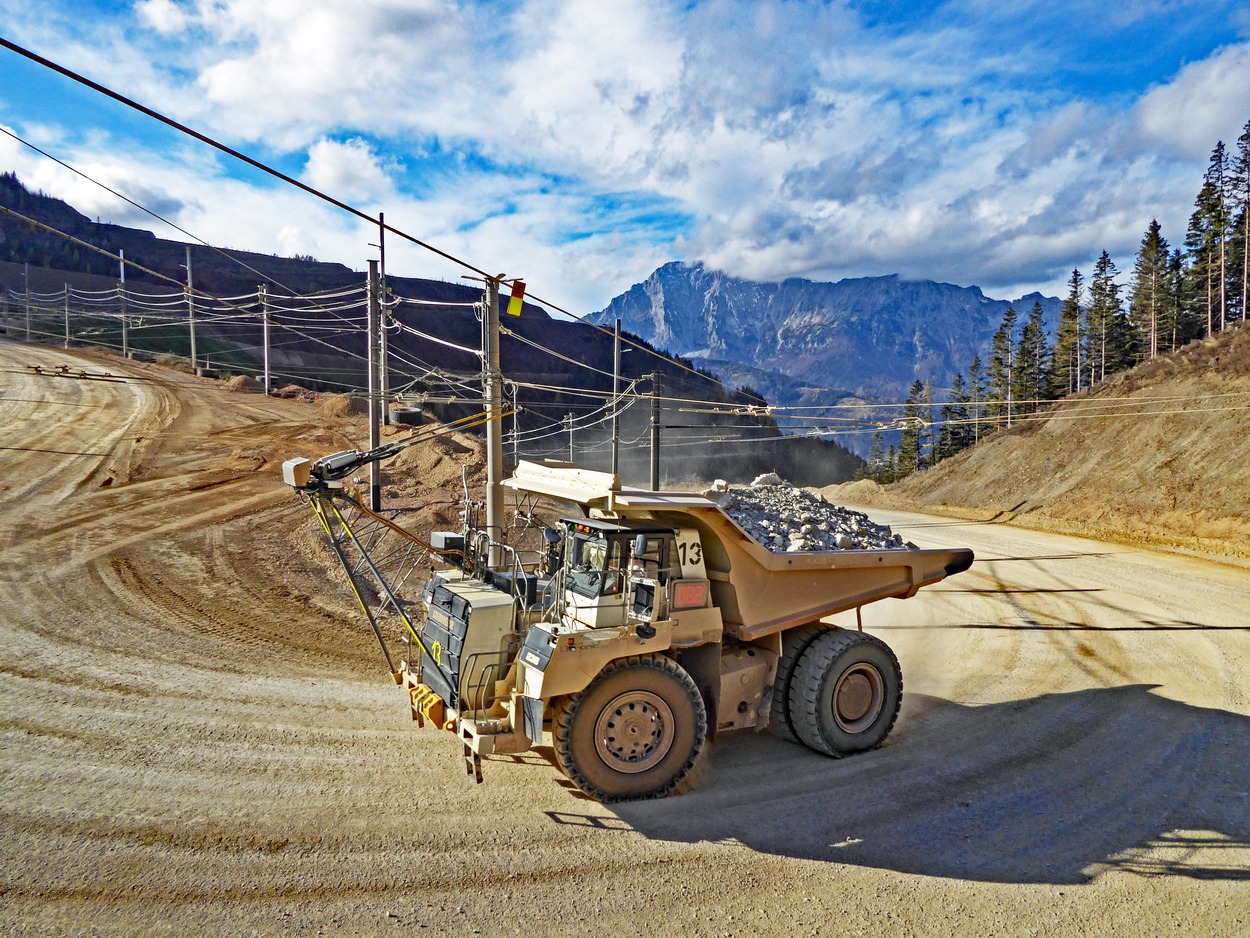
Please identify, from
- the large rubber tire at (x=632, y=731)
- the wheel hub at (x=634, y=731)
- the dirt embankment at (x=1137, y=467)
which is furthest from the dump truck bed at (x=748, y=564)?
the dirt embankment at (x=1137, y=467)

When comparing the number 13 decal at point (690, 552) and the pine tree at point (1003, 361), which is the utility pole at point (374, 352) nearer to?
the number 13 decal at point (690, 552)

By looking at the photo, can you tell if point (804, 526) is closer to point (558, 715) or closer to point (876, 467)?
point (558, 715)

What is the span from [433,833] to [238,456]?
19.1m

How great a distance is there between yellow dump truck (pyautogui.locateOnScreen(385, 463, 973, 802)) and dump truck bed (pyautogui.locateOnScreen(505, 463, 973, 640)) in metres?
0.02

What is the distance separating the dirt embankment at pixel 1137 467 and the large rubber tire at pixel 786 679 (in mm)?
20293

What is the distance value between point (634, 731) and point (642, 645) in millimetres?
839

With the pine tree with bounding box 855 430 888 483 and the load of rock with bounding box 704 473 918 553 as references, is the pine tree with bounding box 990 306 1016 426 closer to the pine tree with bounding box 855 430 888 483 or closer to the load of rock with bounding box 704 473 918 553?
the pine tree with bounding box 855 430 888 483

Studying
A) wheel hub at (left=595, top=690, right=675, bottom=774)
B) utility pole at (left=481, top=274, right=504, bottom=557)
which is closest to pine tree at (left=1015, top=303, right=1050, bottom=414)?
utility pole at (left=481, top=274, right=504, bottom=557)

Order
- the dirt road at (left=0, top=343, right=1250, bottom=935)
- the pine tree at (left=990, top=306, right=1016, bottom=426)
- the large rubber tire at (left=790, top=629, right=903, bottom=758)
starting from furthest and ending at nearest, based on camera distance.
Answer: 1. the pine tree at (left=990, top=306, right=1016, bottom=426)
2. the large rubber tire at (left=790, top=629, right=903, bottom=758)
3. the dirt road at (left=0, top=343, right=1250, bottom=935)

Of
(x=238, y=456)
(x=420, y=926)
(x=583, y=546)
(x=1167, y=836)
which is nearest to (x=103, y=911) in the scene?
(x=420, y=926)

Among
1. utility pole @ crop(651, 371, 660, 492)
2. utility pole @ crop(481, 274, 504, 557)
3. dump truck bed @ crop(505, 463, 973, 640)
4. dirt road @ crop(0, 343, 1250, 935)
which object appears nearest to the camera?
dirt road @ crop(0, 343, 1250, 935)

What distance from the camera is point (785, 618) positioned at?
25.7 feet

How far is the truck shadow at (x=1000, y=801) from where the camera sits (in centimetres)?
605

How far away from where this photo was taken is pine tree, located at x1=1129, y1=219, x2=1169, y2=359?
5838cm
